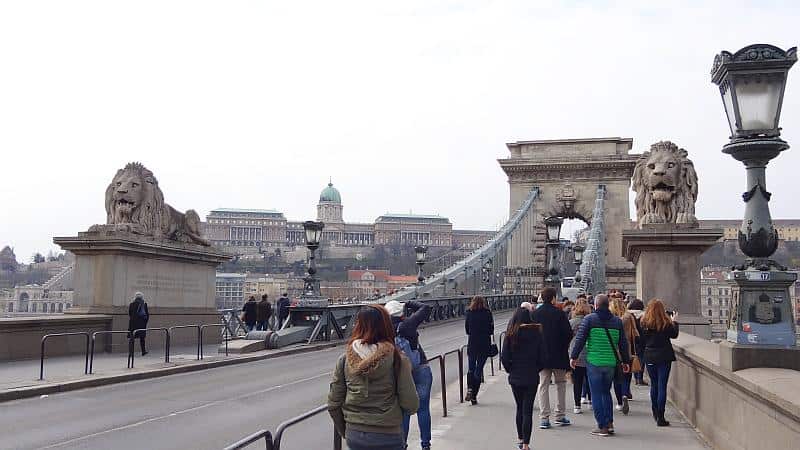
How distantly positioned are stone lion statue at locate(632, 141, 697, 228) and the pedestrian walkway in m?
3.78

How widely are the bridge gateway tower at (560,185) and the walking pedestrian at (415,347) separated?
49.3 meters

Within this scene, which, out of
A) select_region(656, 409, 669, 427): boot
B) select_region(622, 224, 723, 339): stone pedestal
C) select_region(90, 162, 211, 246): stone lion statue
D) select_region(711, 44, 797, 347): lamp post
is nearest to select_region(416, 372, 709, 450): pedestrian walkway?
select_region(656, 409, 669, 427): boot

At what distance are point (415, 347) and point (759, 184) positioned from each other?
11.2 ft

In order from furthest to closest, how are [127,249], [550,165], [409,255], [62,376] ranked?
[409,255], [550,165], [127,249], [62,376]

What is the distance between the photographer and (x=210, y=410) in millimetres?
11133

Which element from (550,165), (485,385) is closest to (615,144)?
(550,165)

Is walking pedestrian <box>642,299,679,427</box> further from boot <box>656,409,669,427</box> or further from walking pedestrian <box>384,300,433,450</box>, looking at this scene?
walking pedestrian <box>384,300,433,450</box>

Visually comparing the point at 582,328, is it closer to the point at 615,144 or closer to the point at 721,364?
the point at 721,364

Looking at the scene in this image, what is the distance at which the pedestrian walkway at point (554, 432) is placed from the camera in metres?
8.91

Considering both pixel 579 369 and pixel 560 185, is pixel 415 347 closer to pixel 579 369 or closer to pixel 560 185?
pixel 579 369

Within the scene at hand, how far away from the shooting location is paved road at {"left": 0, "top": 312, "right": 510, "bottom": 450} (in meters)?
8.80

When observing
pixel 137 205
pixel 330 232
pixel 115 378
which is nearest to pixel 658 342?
pixel 115 378

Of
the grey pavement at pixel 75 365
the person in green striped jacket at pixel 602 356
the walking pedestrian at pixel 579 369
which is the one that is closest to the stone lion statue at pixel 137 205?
the grey pavement at pixel 75 365

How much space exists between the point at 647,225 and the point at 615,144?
48444mm
